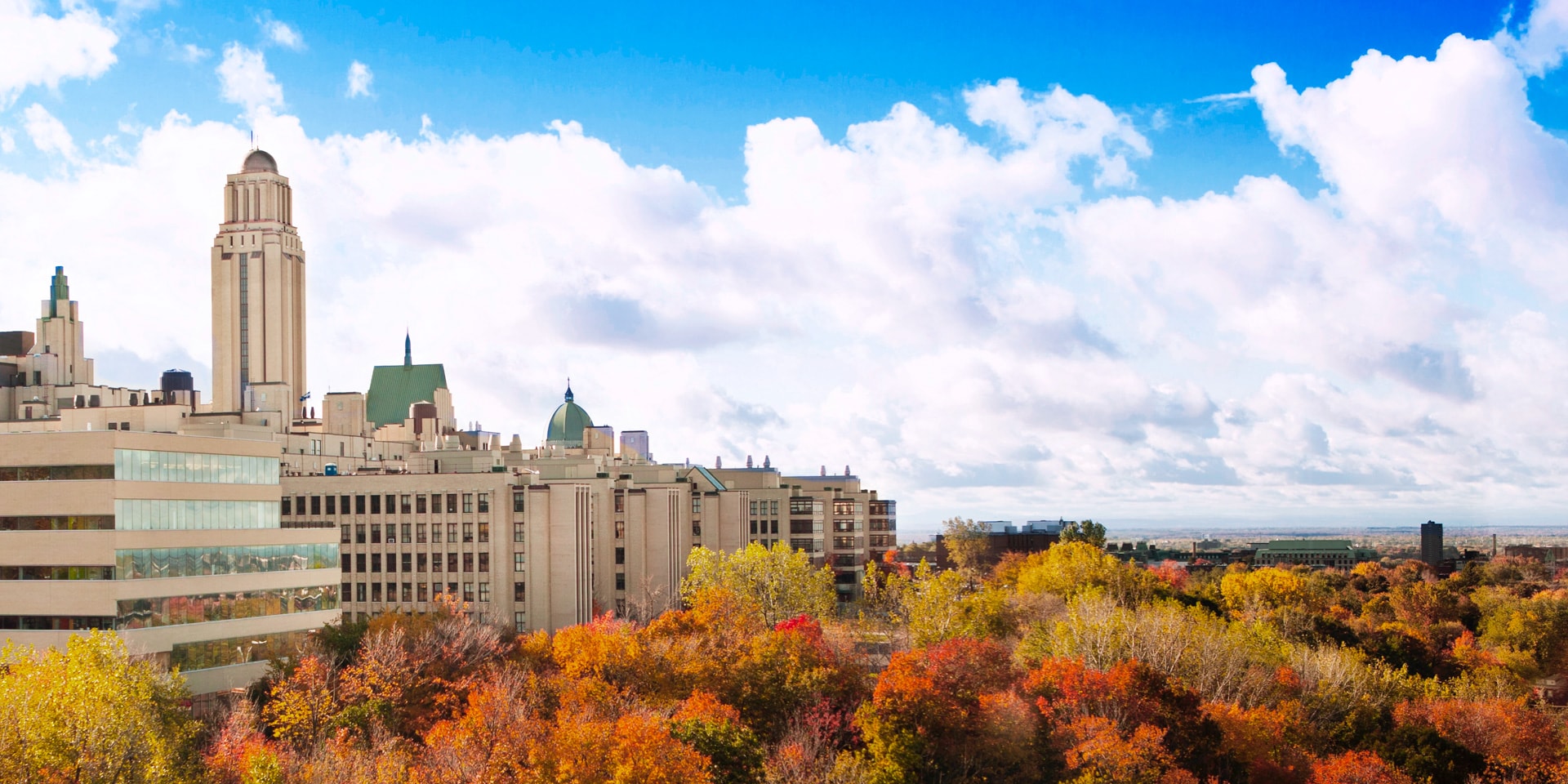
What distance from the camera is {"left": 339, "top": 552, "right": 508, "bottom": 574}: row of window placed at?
111 metres

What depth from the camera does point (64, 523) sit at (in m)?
68.2

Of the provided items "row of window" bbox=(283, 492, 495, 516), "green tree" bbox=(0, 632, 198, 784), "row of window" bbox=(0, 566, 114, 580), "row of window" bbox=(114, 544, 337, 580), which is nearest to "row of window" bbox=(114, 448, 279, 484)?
"row of window" bbox=(114, 544, 337, 580)

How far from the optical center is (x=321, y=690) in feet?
220

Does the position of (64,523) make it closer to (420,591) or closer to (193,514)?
(193,514)

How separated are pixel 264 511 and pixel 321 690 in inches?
594

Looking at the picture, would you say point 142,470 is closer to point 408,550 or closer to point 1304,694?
point 408,550

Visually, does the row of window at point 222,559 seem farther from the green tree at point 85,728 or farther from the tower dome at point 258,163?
the tower dome at point 258,163

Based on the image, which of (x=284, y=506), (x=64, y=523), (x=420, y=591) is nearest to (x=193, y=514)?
(x=64, y=523)

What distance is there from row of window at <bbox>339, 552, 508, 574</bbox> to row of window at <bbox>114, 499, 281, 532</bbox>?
3287cm

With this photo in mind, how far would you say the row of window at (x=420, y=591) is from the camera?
11106cm

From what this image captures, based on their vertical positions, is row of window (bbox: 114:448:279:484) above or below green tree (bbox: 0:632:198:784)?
above

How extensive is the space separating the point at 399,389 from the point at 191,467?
126 meters

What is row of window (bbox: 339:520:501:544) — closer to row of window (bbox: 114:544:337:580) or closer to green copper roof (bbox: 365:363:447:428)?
row of window (bbox: 114:544:337:580)

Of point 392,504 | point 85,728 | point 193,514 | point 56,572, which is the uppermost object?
point 193,514
